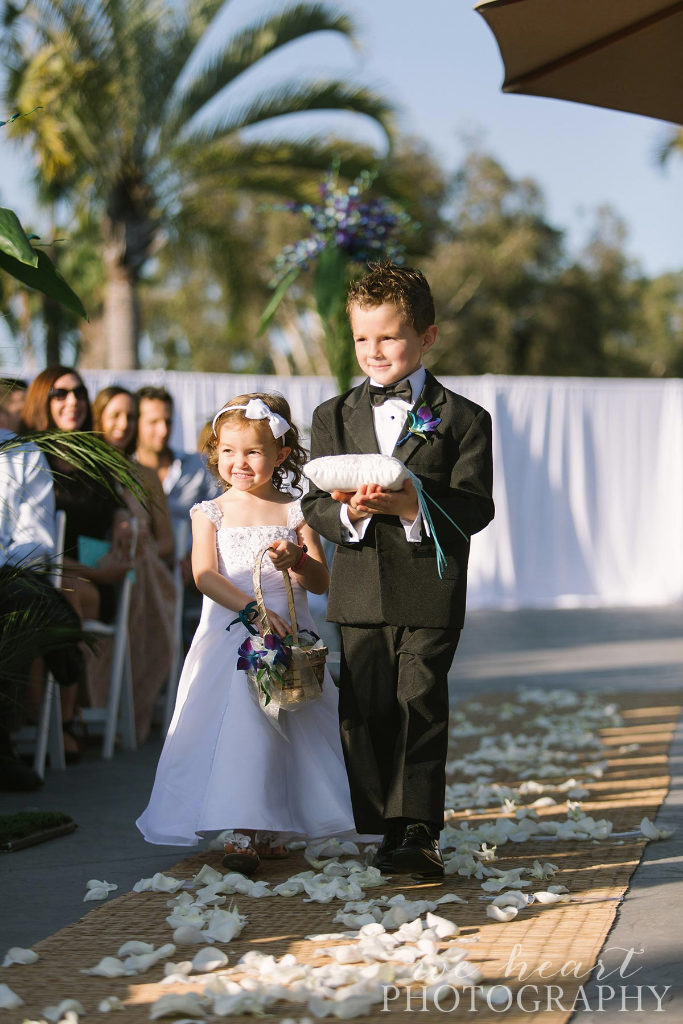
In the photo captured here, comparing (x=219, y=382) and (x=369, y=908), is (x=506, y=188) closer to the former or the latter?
(x=219, y=382)

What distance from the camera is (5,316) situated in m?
4.26

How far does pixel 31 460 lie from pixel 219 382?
929 centimetres

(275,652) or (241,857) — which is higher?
(275,652)

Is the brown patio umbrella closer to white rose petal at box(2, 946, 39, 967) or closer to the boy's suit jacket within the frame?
the boy's suit jacket

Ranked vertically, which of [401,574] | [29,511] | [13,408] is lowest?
[401,574]

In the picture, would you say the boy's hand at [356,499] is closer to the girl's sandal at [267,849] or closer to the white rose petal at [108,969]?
the girl's sandal at [267,849]

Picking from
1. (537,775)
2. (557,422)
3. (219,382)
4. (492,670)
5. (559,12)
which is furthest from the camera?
(557,422)

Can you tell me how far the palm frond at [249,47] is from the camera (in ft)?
47.2

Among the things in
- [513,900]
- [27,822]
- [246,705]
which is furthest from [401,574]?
[27,822]

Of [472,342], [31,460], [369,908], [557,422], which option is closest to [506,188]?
[472,342]

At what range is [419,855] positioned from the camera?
12.6 feet

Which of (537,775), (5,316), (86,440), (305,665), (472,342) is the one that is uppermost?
(472,342)

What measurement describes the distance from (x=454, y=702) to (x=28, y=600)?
368 cm

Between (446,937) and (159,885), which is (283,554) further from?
(446,937)
